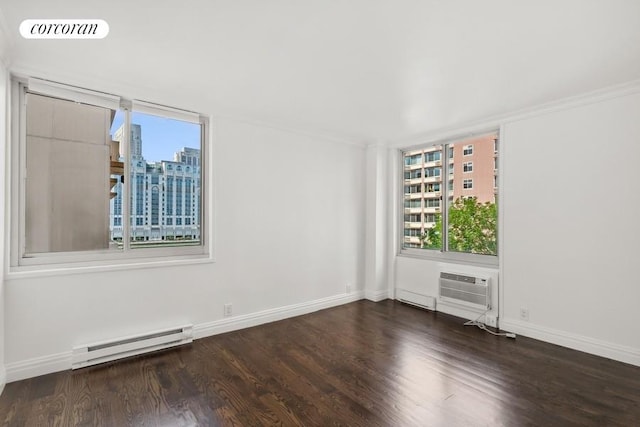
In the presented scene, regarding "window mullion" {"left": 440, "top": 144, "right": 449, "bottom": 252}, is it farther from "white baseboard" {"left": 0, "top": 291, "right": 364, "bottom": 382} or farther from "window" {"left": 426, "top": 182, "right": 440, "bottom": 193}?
"white baseboard" {"left": 0, "top": 291, "right": 364, "bottom": 382}

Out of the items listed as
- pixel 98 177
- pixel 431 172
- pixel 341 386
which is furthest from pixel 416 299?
pixel 98 177

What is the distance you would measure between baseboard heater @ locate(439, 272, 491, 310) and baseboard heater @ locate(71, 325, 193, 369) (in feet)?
10.1

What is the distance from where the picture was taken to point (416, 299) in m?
4.29

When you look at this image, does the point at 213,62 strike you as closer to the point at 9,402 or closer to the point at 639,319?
the point at 9,402

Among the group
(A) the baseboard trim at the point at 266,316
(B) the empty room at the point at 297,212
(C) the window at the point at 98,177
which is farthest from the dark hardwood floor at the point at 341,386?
(C) the window at the point at 98,177

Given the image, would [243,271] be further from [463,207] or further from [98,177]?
[463,207]

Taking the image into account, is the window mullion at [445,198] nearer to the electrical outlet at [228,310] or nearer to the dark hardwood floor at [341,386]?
the dark hardwood floor at [341,386]

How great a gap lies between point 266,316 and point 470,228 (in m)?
2.86

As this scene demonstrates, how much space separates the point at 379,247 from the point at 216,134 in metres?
2.83

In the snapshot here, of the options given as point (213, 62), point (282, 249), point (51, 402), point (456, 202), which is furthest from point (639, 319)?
point (51, 402)

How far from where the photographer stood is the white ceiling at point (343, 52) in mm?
1729

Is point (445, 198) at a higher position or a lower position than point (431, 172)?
lower

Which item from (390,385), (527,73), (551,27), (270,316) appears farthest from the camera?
(270,316)

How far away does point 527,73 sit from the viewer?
8.04 ft
